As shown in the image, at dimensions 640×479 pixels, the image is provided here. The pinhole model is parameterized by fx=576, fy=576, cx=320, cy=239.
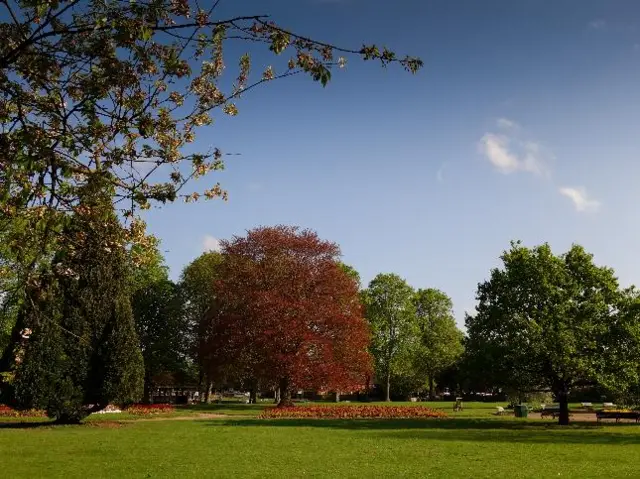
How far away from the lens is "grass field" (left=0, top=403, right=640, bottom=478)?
14.0 meters

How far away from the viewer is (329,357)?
42.6 m

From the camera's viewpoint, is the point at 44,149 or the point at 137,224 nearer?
the point at 44,149

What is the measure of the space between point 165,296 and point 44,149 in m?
56.3

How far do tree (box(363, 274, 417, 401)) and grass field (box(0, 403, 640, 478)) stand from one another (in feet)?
146

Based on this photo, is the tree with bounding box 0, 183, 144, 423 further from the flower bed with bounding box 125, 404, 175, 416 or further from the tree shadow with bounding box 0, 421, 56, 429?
the flower bed with bounding box 125, 404, 175, 416

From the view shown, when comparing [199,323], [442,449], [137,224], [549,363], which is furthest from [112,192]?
[199,323]

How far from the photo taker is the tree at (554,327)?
2945 centimetres

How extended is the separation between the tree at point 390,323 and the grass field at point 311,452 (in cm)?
4455

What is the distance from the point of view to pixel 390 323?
73062mm

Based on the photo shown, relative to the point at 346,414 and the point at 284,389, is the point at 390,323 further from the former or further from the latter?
the point at 346,414

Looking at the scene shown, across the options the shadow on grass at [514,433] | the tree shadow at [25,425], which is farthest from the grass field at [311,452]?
the tree shadow at [25,425]

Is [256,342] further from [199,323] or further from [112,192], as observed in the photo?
[112,192]

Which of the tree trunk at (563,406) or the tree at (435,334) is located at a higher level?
the tree at (435,334)

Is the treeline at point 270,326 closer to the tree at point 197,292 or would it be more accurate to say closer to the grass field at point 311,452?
the tree at point 197,292
